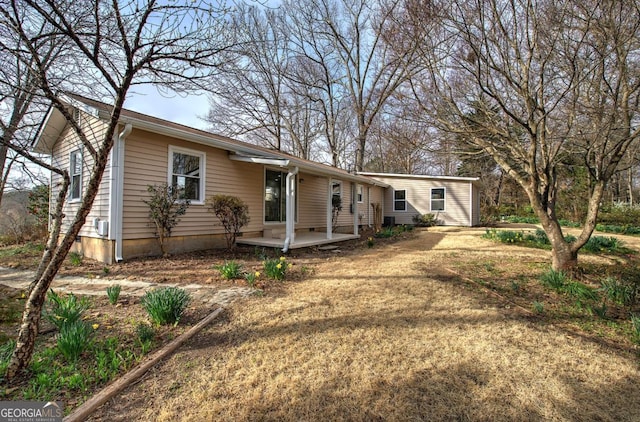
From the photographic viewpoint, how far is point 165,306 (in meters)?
3.02

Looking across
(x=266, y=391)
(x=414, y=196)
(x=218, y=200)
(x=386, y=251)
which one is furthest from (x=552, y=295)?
(x=414, y=196)

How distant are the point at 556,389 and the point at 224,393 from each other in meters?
2.45

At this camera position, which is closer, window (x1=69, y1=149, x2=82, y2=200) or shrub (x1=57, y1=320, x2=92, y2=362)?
shrub (x1=57, y1=320, x2=92, y2=362)

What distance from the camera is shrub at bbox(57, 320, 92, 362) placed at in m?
2.36

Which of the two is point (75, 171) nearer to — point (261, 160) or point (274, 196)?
point (261, 160)

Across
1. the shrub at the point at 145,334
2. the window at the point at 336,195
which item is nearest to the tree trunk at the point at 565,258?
the shrub at the point at 145,334

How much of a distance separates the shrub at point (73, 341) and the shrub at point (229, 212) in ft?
15.4

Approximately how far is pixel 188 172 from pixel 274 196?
9.75 ft

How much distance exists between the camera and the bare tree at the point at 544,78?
3934mm

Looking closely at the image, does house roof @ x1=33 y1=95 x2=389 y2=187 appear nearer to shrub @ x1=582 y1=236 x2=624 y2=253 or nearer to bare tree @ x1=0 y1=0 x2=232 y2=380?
bare tree @ x1=0 y1=0 x2=232 y2=380

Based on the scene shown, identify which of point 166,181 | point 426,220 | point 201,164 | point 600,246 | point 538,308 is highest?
point 201,164

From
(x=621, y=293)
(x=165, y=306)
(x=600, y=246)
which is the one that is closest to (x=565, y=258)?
(x=621, y=293)

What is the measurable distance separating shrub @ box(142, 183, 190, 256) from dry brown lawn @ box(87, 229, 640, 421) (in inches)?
139

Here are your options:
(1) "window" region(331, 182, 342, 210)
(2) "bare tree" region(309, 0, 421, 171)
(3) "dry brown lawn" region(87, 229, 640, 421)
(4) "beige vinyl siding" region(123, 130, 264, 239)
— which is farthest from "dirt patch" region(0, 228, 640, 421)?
(2) "bare tree" region(309, 0, 421, 171)
